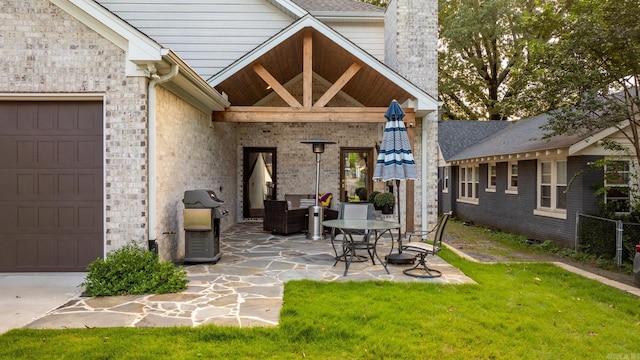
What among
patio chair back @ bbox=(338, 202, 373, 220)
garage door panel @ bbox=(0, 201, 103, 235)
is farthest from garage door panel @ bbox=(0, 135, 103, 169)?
patio chair back @ bbox=(338, 202, 373, 220)

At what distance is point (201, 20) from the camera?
1062 centimetres

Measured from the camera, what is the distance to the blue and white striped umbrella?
652 centimetres

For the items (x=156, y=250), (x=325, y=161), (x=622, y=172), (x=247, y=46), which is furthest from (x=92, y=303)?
(x=622, y=172)

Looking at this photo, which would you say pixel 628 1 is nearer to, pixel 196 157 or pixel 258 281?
pixel 258 281

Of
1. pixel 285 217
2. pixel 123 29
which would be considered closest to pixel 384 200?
pixel 285 217

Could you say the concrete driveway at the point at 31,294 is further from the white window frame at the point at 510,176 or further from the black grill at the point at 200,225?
the white window frame at the point at 510,176

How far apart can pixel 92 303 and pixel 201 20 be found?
8564mm

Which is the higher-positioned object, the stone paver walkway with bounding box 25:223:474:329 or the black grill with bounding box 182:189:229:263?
the black grill with bounding box 182:189:229:263

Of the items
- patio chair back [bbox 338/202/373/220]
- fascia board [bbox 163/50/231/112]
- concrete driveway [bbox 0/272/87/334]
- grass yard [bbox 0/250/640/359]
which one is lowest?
grass yard [bbox 0/250/640/359]

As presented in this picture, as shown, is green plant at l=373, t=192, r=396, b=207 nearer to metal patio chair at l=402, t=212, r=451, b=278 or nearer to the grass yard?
metal patio chair at l=402, t=212, r=451, b=278

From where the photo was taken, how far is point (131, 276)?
4.89m

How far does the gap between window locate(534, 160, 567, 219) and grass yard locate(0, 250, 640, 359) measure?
549 cm

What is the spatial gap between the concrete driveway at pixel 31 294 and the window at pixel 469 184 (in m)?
14.3

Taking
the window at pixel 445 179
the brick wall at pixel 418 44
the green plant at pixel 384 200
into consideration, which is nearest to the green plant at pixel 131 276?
the green plant at pixel 384 200
